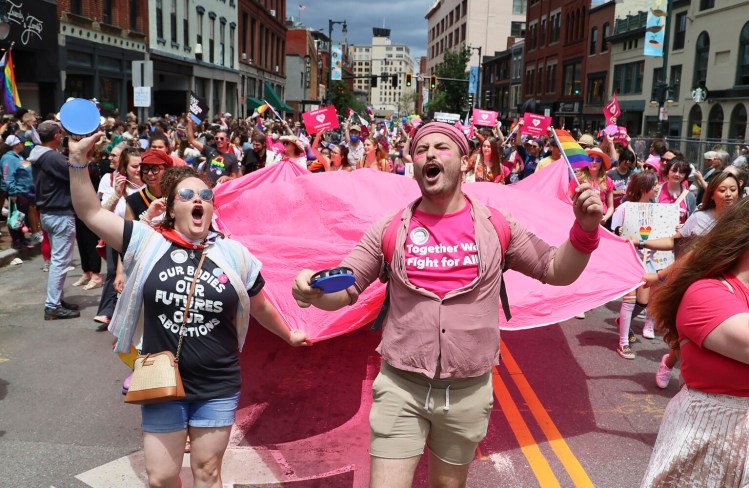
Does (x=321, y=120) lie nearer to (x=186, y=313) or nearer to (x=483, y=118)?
(x=483, y=118)

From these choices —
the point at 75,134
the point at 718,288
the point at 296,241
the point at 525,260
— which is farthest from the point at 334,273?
the point at 296,241

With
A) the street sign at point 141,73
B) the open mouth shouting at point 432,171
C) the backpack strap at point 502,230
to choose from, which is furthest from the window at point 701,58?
the open mouth shouting at point 432,171

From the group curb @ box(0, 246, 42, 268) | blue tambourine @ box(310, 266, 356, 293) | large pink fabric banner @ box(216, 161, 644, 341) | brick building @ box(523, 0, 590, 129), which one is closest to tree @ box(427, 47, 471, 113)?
brick building @ box(523, 0, 590, 129)

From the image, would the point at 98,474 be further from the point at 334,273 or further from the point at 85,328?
the point at 85,328

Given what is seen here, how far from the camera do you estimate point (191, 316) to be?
3.12 m

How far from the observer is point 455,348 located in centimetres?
288

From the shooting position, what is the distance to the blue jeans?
7500mm

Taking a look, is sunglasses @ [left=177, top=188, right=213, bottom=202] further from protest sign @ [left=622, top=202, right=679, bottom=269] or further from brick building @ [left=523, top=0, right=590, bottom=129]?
brick building @ [left=523, top=0, right=590, bottom=129]

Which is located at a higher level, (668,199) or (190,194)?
(190,194)

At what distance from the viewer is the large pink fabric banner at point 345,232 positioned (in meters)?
4.79

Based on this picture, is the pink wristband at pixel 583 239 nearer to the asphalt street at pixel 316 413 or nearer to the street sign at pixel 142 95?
the asphalt street at pixel 316 413

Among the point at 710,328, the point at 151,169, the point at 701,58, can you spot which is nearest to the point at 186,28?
the point at 701,58

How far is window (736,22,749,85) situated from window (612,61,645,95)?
9.57 metres

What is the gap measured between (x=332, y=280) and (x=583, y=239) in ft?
3.54
